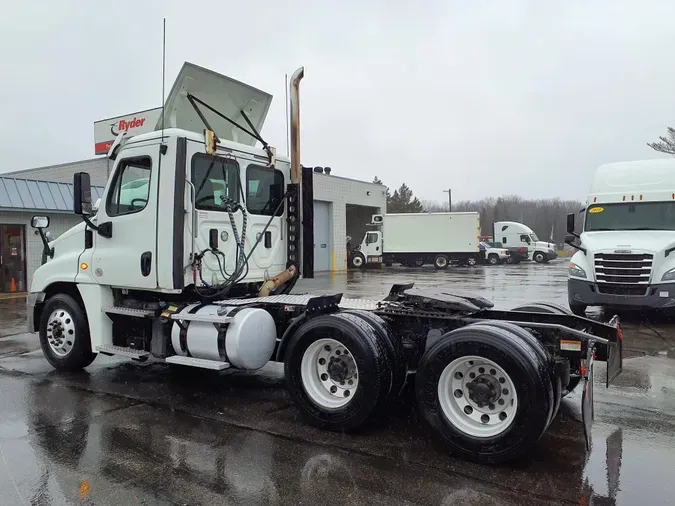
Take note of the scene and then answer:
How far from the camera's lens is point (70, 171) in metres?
27.6

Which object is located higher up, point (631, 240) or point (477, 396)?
point (631, 240)

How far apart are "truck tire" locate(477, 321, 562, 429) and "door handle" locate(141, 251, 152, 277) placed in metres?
3.71

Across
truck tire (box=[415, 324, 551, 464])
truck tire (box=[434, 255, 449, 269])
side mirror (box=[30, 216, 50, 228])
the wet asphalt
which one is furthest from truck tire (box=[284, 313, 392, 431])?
truck tire (box=[434, 255, 449, 269])

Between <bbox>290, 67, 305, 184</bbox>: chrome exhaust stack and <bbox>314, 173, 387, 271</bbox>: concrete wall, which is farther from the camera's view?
<bbox>314, 173, 387, 271</bbox>: concrete wall

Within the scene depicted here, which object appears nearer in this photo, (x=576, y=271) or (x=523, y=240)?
(x=576, y=271)

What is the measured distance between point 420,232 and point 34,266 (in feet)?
73.7

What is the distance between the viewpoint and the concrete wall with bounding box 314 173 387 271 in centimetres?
2942

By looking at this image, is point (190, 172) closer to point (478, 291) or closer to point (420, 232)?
point (478, 291)

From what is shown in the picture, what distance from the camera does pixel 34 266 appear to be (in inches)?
691

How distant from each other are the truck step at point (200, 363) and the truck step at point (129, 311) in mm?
607

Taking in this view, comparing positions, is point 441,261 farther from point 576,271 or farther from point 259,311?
point 259,311

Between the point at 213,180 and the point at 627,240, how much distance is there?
8.43 meters

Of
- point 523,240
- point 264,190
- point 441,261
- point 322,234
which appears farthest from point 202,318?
point 523,240

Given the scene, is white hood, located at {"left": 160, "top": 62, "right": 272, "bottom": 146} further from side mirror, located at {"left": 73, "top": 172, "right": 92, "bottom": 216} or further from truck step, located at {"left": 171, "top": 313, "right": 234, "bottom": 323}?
truck step, located at {"left": 171, "top": 313, "right": 234, "bottom": 323}
